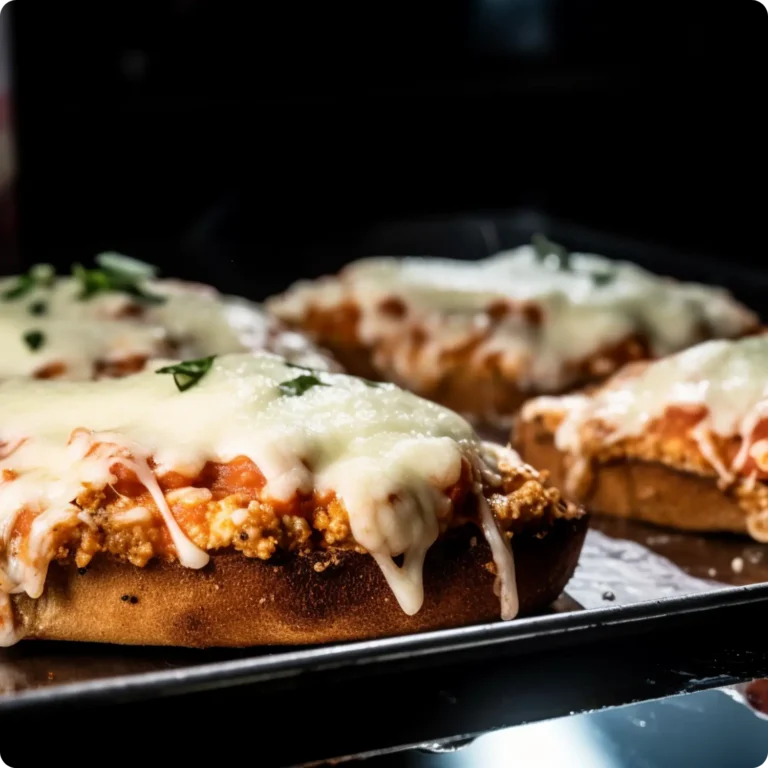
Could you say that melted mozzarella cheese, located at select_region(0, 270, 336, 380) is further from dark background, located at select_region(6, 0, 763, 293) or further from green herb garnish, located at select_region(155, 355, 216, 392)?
dark background, located at select_region(6, 0, 763, 293)

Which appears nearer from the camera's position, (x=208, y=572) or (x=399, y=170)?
(x=208, y=572)

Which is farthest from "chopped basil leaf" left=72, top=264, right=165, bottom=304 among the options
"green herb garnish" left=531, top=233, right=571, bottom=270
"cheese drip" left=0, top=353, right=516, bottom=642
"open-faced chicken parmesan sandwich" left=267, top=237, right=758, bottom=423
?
"green herb garnish" left=531, top=233, right=571, bottom=270

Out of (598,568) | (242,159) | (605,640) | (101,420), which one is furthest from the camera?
(242,159)

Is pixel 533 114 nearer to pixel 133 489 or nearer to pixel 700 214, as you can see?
pixel 700 214

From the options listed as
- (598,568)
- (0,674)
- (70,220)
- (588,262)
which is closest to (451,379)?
(588,262)

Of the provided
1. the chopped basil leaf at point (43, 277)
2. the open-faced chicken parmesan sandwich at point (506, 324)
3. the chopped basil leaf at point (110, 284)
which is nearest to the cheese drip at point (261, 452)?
the chopped basil leaf at point (110, 284)

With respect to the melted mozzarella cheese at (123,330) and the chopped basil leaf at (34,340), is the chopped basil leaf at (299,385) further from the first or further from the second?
the chopped basil leaf at (34,340)

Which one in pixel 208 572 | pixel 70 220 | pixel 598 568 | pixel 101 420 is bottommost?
pixel 70 220
